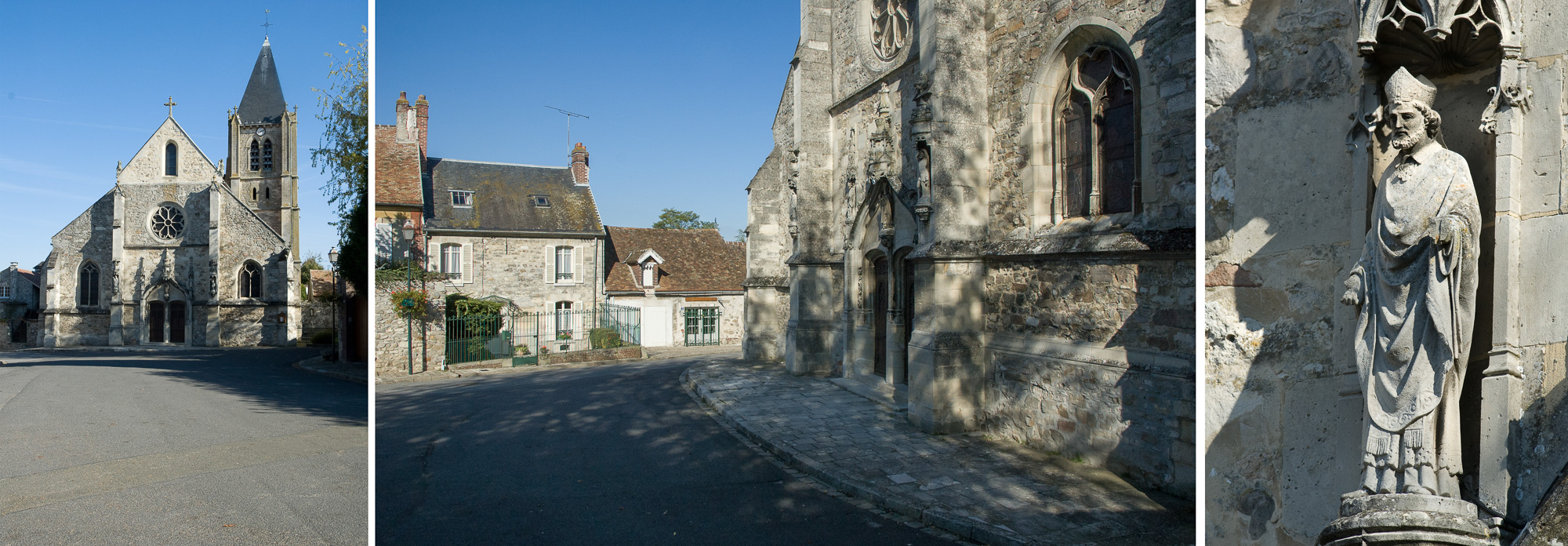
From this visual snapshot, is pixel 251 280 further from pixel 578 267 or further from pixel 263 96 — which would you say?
pixel 578 267

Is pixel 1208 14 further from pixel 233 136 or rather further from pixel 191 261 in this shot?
pixel 233 136

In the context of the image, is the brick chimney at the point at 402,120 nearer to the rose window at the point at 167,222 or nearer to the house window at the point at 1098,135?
the house window at the point at 1098,135

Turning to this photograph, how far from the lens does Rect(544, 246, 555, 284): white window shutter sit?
2827 cm

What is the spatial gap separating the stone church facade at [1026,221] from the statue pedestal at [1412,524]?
13.2 feet

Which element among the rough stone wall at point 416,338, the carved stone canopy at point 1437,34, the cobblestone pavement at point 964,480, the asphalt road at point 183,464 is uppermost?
the carved stone canopy at point 1437,34

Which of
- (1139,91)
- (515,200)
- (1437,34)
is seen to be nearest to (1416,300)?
(1437,34)

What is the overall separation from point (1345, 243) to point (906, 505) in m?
4.10

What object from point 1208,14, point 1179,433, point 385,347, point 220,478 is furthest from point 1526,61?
point 385,347

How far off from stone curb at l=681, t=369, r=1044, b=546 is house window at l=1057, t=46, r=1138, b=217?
381 cm

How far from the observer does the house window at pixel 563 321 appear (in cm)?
2648

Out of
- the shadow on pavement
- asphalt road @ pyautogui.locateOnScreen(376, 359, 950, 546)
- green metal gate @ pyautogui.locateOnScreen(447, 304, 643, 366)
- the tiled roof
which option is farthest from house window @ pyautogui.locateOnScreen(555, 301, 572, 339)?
the tiled roof

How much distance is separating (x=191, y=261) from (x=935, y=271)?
151ft

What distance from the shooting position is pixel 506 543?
5.66 meters

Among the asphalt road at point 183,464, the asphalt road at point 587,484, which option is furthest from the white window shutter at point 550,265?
the asphalt road at point 587,484
